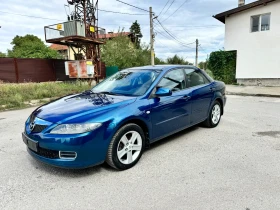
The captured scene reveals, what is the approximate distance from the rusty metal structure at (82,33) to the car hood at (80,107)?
39.5ft

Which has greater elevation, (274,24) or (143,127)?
(274,24)

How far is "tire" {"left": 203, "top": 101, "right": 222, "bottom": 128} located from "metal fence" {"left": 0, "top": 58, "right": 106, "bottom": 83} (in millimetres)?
13804

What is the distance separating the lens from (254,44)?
15008 mm

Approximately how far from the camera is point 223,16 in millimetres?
16578

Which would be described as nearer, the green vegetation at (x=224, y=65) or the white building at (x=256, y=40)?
the white building at (x=256, y=40)

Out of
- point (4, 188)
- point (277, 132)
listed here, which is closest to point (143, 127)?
point (4, 188)

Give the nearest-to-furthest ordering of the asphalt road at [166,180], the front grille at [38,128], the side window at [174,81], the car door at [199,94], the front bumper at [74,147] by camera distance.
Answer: the asphalt road at [166,180] < the front bumper at [74,147] < the front grille at [38,128] < the side window at [174,81] < the car door at [199,94]

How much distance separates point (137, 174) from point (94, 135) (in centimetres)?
86

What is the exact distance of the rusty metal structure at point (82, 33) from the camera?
47.6 feet

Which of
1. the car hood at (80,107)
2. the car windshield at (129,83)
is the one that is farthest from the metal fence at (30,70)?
the car hood at (80,107)

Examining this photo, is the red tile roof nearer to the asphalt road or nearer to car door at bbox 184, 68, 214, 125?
car door at bbox 184, 68, 214, 125

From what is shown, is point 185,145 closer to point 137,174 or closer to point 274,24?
point 137,174

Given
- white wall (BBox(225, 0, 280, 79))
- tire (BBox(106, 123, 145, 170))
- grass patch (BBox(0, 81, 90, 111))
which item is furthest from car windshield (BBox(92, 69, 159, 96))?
white wall (BBox(225, 0, 280, 79))

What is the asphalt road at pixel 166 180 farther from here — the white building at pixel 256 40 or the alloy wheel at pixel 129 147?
the white building at pixel 256 40
